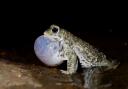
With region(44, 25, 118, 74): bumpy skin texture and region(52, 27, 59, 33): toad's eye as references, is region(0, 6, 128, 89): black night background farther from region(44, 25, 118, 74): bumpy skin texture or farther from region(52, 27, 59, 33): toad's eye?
region(52, 27, 59, 33): toad's eye

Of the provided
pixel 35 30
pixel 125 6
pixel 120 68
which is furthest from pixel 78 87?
pixel 125 6

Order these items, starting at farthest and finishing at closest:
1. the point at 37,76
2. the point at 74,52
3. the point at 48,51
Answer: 1. the point at 74,52
2. the point at 48,51
3. the point at 37,76

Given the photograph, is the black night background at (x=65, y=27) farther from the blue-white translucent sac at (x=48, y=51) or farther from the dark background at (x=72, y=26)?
the blue-white translucent sac at (x=48, y=51)

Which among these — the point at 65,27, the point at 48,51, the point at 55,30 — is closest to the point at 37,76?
the point at 48,51

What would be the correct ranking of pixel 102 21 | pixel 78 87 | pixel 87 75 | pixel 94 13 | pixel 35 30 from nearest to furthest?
pixel 78 87 → pixel 87 75 → pixel 35 30 → pixel 102 21 → pixel 94 13

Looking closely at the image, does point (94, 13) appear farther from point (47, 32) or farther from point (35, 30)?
point (47, 32)

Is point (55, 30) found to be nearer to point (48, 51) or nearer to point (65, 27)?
point (48, 51)

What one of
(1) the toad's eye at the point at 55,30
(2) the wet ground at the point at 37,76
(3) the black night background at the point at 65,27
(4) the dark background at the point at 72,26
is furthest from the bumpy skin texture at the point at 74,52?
(4) the dark background at the point at 72,26
